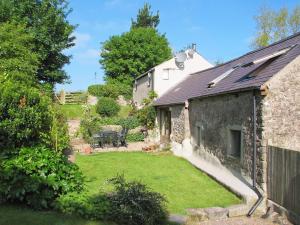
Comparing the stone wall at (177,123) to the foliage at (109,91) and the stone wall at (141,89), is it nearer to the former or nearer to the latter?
the stone wall at (141,89)

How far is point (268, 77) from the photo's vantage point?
36.2 feet

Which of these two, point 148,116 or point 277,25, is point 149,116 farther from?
point 277,25

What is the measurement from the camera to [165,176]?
46.6ft

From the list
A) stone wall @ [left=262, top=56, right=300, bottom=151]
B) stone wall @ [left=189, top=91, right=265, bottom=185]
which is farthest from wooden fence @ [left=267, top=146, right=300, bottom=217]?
stone wall @ [left=262, top=56, right=300, bottom=151]

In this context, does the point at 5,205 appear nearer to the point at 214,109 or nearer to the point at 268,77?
the point at 268,77

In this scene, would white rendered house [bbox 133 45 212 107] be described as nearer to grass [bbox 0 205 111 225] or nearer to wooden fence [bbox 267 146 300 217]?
wooden fence [bbox 267 146 300 217]

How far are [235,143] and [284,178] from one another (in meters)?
3.89

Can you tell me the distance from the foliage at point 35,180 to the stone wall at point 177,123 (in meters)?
11.6

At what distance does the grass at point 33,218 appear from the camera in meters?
7.64

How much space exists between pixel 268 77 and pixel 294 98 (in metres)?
1.16

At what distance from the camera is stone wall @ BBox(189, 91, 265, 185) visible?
11.7 meters

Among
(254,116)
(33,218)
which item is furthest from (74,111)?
(33,218)

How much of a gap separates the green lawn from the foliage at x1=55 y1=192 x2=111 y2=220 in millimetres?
2011

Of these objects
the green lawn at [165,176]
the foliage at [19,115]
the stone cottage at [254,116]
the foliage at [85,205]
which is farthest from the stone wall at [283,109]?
the foliage at [19,115]
